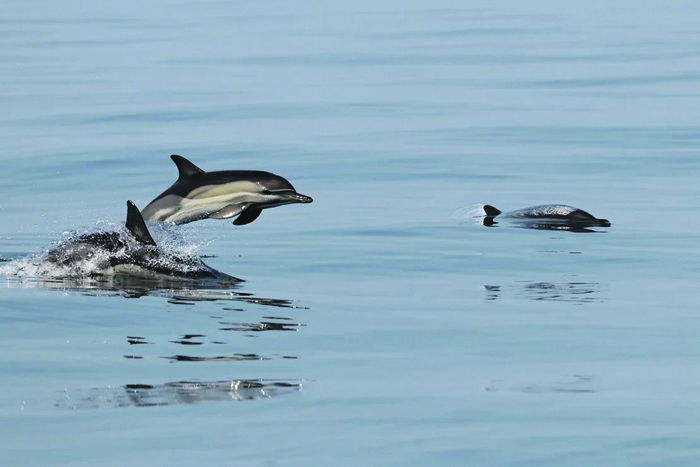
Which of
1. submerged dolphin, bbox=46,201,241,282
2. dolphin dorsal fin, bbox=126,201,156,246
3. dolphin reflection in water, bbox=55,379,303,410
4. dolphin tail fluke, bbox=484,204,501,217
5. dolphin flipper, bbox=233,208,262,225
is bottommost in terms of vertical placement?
dolphin reflection in water, bbox=55,379,303,410

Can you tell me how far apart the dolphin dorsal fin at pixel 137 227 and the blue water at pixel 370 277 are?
0.79m

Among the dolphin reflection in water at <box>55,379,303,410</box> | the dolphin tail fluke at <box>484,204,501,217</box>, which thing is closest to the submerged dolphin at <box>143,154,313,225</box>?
the dolphin tail fluke at <box>484,204,501,217</box>

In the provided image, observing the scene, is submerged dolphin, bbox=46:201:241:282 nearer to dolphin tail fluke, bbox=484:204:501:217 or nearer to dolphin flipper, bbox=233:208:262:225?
dolphin flipper, bbox=233:208:262:225

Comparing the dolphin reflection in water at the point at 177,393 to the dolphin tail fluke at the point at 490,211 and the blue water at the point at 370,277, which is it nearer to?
the blue water at the point at 370,277

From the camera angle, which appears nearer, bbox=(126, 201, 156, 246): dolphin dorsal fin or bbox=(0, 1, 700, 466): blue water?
bbox=(0, 1, 700, 466): blue water

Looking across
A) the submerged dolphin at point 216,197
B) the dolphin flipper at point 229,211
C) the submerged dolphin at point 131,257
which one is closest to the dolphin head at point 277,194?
the submerged dolphin at point 216,197

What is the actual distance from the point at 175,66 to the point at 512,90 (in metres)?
11.2

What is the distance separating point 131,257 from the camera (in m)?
15.2

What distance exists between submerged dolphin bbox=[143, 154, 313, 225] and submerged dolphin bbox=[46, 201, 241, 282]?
150 cm

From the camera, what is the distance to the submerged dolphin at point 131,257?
15125mm

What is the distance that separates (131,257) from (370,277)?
2.40m

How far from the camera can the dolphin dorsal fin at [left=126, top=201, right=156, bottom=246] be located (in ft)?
49.4

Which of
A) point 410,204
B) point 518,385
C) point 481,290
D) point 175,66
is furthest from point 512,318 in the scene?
point 175,66

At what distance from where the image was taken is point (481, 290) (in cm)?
1472
